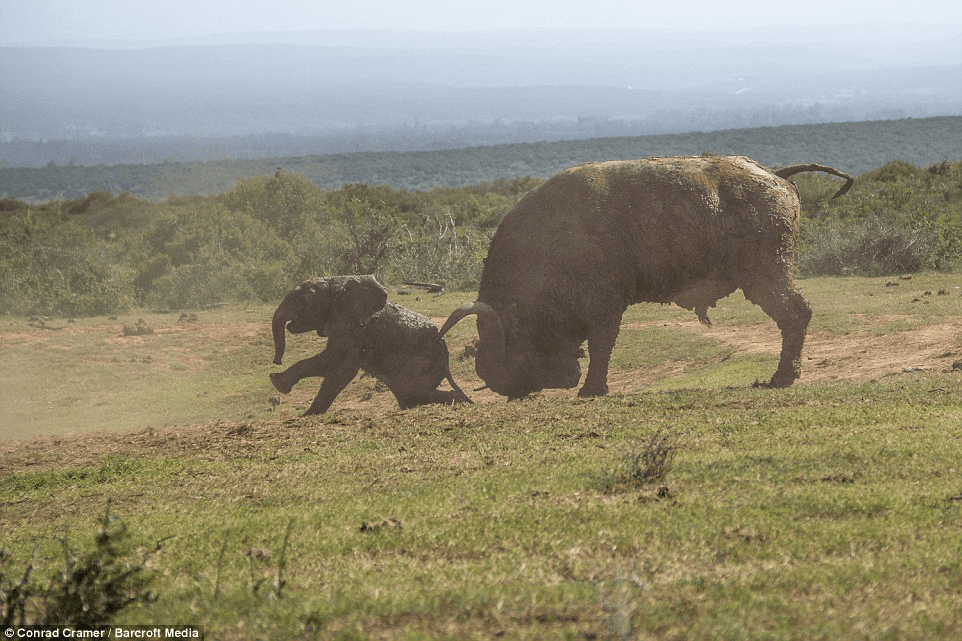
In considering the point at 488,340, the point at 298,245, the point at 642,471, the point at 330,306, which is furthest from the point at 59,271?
the point at 642,471

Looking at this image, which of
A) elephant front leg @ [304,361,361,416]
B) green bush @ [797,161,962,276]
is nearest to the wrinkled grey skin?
elephant front leg @ [304,361,361,416]

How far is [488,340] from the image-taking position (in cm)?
1130

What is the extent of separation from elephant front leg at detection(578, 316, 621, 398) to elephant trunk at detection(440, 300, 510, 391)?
40.8 inches

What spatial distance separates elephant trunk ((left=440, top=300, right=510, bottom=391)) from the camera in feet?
35.9

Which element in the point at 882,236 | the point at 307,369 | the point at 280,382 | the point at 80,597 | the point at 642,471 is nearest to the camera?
the point at 80,597

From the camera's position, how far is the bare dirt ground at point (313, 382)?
9.39 meters

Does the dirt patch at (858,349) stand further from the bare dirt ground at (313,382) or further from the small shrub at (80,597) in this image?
the small shrub at (80,597)

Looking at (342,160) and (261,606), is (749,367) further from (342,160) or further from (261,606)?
(342,160)

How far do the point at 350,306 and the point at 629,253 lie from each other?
3.49 meters

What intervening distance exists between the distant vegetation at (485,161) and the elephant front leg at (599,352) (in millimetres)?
78234

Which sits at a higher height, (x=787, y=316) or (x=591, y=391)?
(x=787, y=316)

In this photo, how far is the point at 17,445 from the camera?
35.6 feet

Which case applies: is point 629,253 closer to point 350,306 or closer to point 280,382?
point 350,306

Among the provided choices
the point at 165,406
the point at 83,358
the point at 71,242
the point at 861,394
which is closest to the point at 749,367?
the point at 861,394
